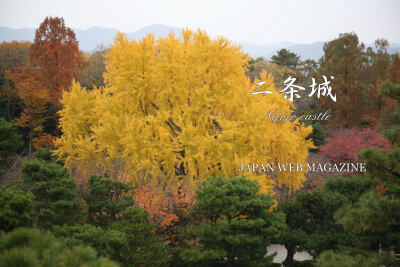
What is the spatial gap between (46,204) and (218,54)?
7.80m

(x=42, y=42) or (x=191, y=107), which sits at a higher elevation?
(x=42, y=42)

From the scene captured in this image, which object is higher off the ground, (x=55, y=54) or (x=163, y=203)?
(x=55, y=54)

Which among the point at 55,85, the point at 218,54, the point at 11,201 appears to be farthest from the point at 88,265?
the point at 55,85

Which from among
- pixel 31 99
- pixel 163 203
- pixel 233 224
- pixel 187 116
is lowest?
pixel 163 203

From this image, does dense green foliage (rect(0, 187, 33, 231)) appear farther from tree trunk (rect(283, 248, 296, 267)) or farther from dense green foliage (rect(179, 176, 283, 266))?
tree trunk (rect(283, 248, 296, 267))

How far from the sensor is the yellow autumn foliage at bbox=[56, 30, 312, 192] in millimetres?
12102

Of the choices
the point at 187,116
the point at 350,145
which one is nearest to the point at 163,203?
the point at 187,116

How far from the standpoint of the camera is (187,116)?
1277 cm

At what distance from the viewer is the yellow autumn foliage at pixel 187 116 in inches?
476

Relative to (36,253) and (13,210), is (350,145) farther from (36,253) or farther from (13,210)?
(36,253)

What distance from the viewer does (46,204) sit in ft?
28.8

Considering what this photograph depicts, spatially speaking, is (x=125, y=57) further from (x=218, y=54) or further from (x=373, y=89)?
(x=373, y=89)

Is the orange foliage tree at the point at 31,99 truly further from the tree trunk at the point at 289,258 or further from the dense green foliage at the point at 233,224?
the tree trunk at the point at 289,258

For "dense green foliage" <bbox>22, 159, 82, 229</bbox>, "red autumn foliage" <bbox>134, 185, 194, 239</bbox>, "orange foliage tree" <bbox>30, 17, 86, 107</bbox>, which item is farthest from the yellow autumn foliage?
"orange foliage tree" <bbox>30, 17, 86, 107</bbox>
